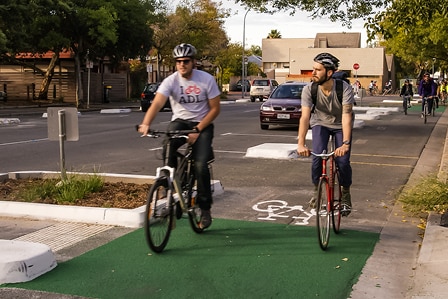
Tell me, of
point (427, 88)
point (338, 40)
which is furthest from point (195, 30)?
point (338, 40)

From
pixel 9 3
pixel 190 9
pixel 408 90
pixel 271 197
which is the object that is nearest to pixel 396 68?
pixel 190 9

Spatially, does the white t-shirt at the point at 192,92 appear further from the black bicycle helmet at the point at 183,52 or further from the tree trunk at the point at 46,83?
the tree trunk at the point at 46,83

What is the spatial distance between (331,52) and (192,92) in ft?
278

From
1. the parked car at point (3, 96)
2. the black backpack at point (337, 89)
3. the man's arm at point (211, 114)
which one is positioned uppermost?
the black backpack at point (337, 89)

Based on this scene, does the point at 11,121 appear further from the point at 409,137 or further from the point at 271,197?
the point at 271,197

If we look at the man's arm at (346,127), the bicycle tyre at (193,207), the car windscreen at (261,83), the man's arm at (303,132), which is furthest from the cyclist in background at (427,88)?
the car windscreen at (261,83)

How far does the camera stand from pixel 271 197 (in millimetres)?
8789

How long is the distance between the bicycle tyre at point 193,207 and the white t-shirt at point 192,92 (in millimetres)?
644

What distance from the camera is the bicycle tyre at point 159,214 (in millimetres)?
5672

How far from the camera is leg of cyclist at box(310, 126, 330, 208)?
6410 millimetres

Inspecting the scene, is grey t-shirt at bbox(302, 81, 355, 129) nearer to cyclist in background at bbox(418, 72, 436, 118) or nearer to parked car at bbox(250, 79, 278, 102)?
cyclist in background at bbox(418, 72, 436, 118)

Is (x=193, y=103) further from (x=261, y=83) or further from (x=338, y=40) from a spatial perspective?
(x=338, y=40)

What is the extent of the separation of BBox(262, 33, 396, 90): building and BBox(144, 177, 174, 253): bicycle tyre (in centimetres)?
6386

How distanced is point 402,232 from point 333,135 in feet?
4.46
